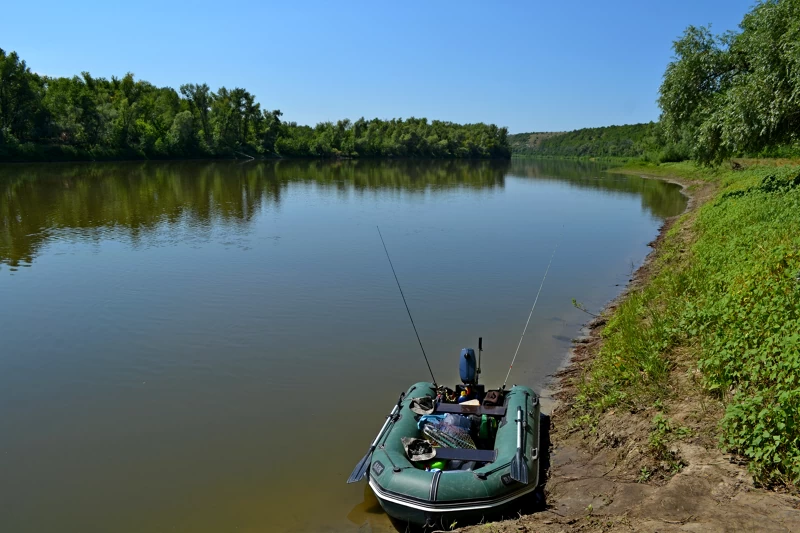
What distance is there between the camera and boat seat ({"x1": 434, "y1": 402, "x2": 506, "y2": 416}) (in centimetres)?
765

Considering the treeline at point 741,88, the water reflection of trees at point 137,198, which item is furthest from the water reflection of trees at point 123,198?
the treeline at point 741,88

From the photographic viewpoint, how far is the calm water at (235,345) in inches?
278

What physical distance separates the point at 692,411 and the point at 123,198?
1401 inches

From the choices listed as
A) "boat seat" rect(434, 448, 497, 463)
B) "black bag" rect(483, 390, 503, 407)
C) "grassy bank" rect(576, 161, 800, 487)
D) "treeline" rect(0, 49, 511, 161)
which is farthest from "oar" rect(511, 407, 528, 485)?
"treeline" rect(0, 49, 511, 161)

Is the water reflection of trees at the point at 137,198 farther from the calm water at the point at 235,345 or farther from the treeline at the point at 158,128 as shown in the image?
the treeline at the point at 158,128

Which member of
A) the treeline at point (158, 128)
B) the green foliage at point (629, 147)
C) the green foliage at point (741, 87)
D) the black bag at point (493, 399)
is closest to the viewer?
the black bag at point (493, 399)

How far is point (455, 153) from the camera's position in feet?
428

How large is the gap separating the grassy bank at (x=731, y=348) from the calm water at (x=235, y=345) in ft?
7.63

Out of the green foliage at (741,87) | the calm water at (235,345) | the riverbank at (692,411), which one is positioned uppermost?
the green foliage at (741,87)

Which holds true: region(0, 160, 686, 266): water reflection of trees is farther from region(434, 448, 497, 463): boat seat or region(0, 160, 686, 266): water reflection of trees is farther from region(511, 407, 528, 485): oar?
region(511, 407, 528, 485): oar

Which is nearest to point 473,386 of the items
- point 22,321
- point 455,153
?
point 22,321

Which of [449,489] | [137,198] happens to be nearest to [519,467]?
[449,489]

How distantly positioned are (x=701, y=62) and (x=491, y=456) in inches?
849

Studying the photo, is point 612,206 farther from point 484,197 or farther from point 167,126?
point 167,126
